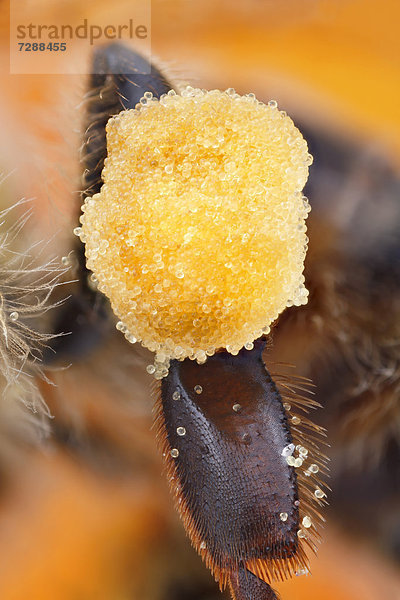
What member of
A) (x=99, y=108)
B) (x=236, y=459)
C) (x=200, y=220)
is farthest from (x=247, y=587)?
(x=99, y=108)

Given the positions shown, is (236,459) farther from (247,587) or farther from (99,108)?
(99,108)

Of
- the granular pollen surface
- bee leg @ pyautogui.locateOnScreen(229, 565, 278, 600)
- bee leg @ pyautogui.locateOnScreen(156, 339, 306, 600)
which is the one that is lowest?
bee leg @ pyautogui.locateOnScreen(229, 565, 278, 600)

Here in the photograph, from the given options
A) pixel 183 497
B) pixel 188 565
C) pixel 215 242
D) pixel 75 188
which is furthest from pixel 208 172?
pixel 188 565

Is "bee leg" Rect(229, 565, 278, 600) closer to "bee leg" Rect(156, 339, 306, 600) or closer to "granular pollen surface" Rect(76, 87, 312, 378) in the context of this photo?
A: "bee leg" Rect(156, 339, 306, 600)

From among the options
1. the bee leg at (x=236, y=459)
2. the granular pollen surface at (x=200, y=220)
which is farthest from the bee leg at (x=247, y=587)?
the granular pollen surface at (x=200, y=220)

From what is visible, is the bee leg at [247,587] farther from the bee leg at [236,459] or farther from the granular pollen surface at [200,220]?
the granular pollen surface at [200,220]

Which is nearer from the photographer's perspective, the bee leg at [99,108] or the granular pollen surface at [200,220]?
the granular pollen surface at [200,220]

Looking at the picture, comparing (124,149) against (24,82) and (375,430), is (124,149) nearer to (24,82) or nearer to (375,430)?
(24,82)

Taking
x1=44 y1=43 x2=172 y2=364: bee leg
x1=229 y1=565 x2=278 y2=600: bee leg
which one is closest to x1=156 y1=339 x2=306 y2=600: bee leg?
x1=229 y1=565 x2=278 y2=600: bee leg
